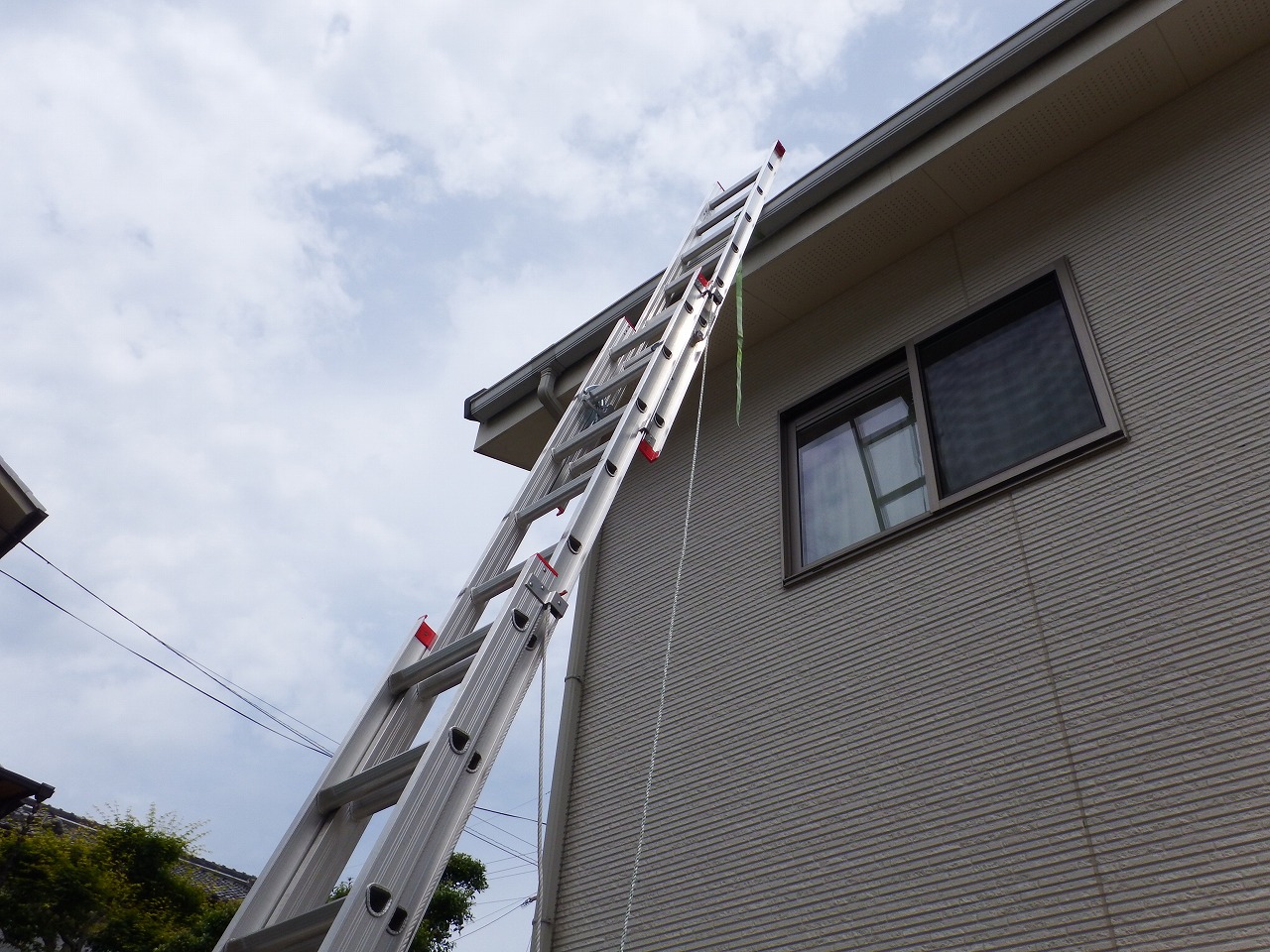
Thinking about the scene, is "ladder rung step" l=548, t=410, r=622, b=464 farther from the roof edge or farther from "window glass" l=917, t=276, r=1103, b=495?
the roof edge

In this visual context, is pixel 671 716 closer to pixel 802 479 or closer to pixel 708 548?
pixel 708 548

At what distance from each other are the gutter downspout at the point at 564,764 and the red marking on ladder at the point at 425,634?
139cm

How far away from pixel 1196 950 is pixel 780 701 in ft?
5.98

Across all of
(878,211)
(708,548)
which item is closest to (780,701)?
(708,548)

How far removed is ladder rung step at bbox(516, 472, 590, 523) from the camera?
3.30 meters

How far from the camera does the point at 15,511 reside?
7.69 metres

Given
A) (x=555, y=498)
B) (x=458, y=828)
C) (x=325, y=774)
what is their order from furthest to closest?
(x=555, y=498) < (x=325, y=774) < (x=458, y=828)

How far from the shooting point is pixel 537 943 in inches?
162

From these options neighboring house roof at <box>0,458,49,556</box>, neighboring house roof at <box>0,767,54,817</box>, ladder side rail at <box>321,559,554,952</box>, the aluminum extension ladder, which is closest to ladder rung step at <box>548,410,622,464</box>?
the aluminum extension ladder

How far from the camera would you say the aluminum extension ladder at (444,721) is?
6.76 ft

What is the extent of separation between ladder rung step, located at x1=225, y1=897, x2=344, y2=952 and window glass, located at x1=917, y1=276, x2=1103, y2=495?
10.5 feet

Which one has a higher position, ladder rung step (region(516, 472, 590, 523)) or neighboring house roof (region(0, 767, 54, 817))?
neighboring house roof (region(0, 767, 54, 817))

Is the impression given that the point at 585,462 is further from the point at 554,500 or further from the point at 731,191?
the point at 731,191

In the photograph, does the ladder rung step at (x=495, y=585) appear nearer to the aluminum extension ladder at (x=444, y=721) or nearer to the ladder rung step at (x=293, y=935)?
the aluminum extension ladder at (x=444, y=721)
